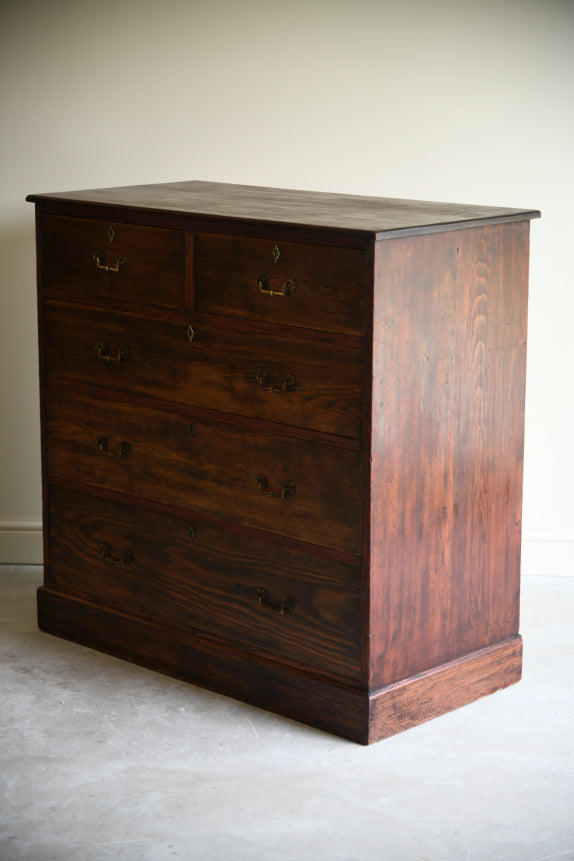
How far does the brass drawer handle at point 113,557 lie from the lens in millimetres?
3172

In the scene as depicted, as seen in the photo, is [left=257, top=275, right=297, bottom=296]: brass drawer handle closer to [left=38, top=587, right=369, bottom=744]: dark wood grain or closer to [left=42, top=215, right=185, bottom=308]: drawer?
[left=42, top=215, right=185, bottom=308]: drawer

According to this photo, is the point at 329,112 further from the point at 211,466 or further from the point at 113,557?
the point at 113,557

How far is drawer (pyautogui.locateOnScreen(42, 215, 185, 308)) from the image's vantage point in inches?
115

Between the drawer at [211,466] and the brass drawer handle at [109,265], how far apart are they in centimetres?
33

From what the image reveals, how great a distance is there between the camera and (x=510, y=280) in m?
2.83

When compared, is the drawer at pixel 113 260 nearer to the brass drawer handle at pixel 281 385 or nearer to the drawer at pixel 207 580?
the brass drawer handle at pixel 281 385

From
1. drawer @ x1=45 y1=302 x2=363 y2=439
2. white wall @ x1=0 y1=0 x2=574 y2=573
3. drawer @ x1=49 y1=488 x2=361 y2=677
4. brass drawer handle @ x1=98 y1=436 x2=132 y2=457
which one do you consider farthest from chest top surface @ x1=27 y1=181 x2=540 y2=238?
drawer @ x1=49 y1=488 x2=361 y2=677

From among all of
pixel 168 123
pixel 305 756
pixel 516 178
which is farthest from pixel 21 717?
pixel 516 178

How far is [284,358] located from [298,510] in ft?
1.09

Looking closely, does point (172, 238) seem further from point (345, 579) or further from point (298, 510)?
point (345, 579)

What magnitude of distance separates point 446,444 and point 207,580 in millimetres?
665

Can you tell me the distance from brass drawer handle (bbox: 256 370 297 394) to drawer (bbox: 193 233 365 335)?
118 mm

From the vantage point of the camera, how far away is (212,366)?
288cm

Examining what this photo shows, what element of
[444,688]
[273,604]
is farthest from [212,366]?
[444,688]
